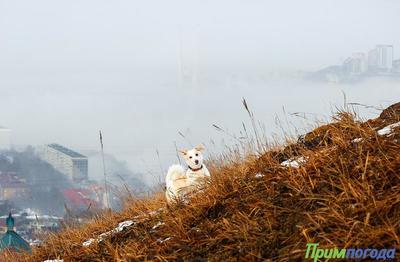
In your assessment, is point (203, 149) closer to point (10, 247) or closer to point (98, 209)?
point (98, 209)

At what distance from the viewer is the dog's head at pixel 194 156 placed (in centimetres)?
679

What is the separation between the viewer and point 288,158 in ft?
16.6

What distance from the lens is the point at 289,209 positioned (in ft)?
12.7

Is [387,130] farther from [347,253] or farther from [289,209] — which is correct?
[347,253]

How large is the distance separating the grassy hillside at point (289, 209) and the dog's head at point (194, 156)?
3.87 ft

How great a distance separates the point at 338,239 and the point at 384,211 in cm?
34

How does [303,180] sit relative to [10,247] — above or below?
above

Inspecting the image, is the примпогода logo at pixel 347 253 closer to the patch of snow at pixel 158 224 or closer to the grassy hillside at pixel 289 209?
the grassy hillside at pixel 289 209

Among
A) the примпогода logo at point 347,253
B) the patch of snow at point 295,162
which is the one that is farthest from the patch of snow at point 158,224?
the примпогода logo at point 347,253

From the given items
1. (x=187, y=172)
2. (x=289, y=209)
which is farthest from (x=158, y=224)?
(x=187, y=172)

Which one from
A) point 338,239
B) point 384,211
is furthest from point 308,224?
point 384,211

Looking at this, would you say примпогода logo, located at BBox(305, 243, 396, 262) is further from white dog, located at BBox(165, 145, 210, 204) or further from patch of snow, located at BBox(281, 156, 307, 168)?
white dog, located at BBox(165, 145, 210, 204)

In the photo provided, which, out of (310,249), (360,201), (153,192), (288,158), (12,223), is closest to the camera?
(310,249)

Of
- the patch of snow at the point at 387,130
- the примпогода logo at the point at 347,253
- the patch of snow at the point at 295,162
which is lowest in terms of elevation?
the примпогода logo at the point at 347,253
